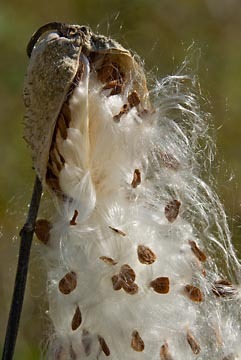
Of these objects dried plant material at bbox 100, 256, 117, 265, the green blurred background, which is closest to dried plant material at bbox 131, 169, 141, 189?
dried plant material at bbox 100, 256, 117, 265

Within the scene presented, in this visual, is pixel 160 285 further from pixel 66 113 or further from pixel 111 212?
pixel 66 113

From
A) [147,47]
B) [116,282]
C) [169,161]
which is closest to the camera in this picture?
[116,282]

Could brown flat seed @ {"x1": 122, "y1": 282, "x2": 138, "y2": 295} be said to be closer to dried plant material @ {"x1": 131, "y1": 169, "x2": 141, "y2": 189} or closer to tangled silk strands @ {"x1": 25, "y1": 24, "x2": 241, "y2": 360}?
tangled silk strands @ {"x1": 25, "y1": 24, "x2": 241, "y2": 360}

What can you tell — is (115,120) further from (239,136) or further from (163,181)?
(239,136)

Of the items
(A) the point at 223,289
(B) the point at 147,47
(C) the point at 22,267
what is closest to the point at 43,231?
(C) the point at 22,267

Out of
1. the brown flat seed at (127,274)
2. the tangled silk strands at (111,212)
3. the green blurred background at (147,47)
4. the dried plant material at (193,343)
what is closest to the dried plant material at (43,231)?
the tangled silk strands at (111,212)

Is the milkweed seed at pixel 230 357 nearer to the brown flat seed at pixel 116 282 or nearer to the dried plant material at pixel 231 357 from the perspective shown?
the dried plant material at pixel 231 357

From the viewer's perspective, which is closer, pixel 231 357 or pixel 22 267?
pixel 22 267
